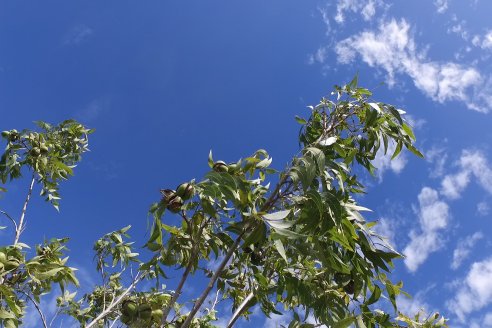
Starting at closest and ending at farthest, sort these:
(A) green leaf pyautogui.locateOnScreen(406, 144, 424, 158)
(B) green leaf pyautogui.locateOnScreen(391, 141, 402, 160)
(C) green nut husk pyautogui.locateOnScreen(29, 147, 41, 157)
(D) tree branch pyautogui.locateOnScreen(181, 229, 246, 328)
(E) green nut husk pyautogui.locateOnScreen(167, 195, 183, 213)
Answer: (D) tree branch pyautogui.locateOnScreen(181, 229, 246, 328), (E) green nut husk pyautogui.locateOnScreen(167, 195, 183, 213), (A) green leaf pyautogui.locateOnScreen(406, 144, 424, 158), (B) green leaf pyautogui.locateOnScreen(391, 141, 402, 160), (C) green nut husk pyautogui.locateOnScreen(29, 147, 41, 157)

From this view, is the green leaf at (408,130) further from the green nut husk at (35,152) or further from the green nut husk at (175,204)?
the green nut husk at (35,152)

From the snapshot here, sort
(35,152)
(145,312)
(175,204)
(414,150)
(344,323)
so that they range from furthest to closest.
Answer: (35,152), (414,150), (145,312), (175,204), (344,323)

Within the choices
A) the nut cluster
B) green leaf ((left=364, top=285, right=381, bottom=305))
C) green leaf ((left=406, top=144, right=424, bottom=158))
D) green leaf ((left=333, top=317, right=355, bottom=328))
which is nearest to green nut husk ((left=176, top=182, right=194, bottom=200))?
the nut cluster

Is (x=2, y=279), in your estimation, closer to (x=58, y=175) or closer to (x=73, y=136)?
(x=58, y=175)

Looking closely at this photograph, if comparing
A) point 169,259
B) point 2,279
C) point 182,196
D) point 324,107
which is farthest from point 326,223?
point 2,279

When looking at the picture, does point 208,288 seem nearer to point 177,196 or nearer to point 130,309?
point 177,196

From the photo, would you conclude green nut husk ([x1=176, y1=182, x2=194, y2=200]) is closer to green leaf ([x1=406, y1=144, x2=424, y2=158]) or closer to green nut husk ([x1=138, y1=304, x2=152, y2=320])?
green nut husk ([x1=138, y1=304, x2=152, y2=320])

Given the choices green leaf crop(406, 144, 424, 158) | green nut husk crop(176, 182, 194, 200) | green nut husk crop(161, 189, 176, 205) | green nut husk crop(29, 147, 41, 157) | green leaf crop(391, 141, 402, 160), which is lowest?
green nut husk crop(161, 189, 176, 205)

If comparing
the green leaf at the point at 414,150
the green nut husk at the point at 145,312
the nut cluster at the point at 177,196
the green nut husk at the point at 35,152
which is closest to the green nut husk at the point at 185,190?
the nut cluster at the point at 177,196

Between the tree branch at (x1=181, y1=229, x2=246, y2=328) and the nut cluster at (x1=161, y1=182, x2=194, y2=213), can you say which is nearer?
the tree branch at (x1=181, y1=229, x2=246, y2=328)

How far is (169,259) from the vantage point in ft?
8.59

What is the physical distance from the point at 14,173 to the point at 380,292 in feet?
16.6

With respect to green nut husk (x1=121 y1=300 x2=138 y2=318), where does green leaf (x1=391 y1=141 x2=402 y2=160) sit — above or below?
above

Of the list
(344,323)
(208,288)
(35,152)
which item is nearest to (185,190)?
(208,288)
